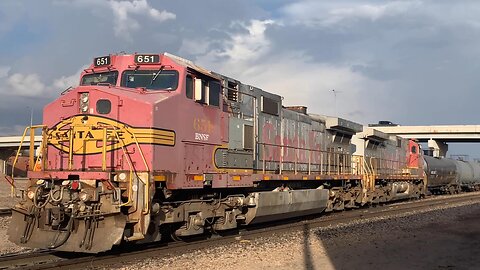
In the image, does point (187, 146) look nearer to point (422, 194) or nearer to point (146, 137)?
point (146, 137)

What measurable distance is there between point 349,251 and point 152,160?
437 cm

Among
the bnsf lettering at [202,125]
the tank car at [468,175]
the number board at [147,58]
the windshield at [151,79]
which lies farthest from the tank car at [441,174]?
the number board at [147,58]

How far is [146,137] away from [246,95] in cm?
423

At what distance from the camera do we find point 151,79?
9.59 meters

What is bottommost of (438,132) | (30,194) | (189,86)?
(30,194)

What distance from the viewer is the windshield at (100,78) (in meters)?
9.79

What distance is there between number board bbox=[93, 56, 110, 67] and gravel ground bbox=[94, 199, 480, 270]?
4416mm

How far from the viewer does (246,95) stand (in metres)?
12.3

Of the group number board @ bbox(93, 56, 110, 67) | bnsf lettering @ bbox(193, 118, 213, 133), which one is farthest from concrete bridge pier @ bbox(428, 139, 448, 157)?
number board @ bbox(93, 56, 110, 67)

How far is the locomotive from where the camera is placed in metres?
7.97

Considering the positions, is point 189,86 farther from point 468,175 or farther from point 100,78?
point 468,175

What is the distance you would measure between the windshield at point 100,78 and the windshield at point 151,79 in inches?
9.9

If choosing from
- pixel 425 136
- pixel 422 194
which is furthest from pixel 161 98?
pixel 425 136

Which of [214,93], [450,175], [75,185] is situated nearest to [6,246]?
[75,185]
